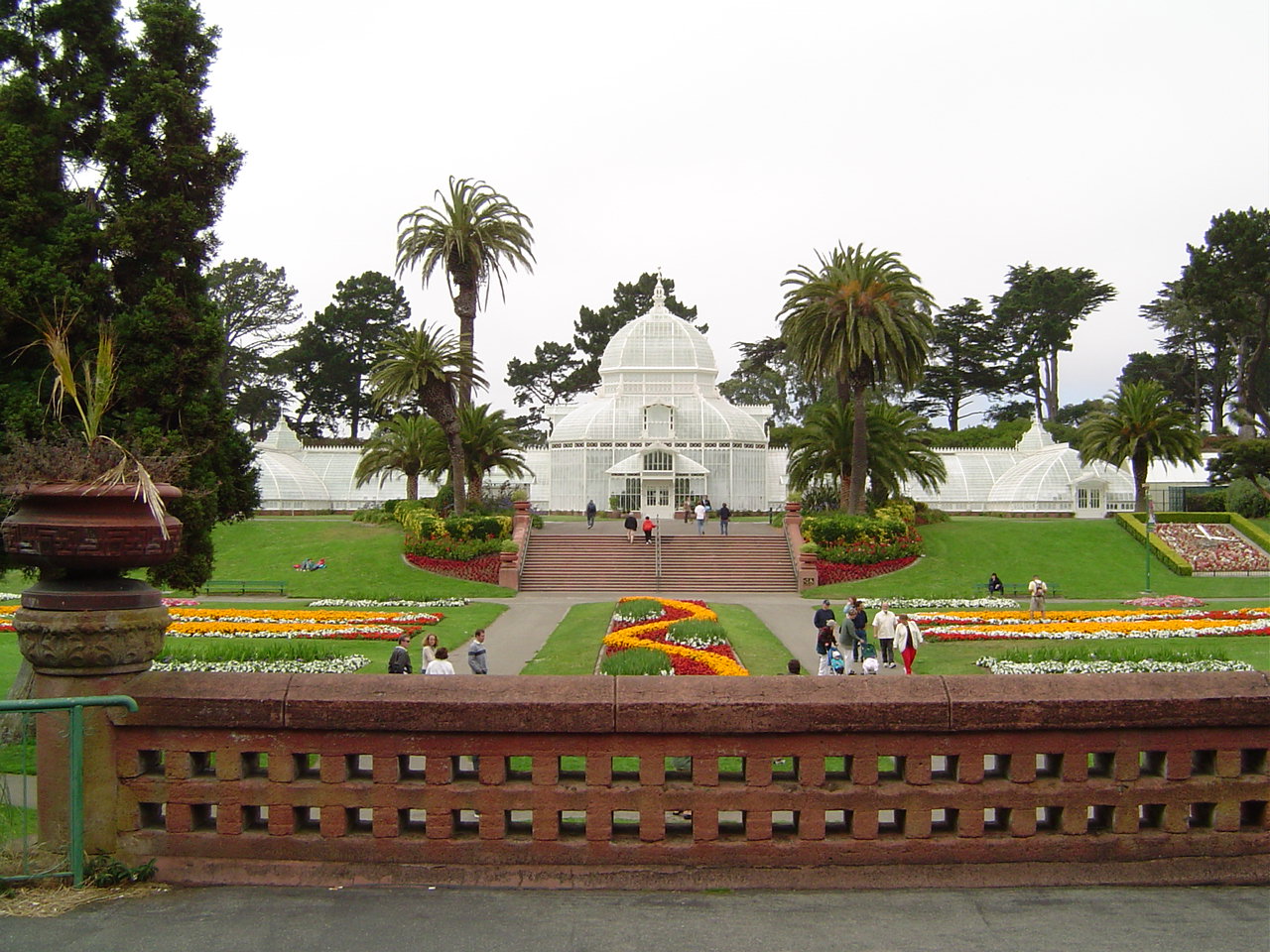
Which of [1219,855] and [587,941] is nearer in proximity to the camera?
[587,941]

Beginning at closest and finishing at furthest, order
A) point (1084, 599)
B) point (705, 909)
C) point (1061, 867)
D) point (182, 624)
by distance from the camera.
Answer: point (705, 909)
point (1061, 867)
point (182, 624)
point (1084, 599)

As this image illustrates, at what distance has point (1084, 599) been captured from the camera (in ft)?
108

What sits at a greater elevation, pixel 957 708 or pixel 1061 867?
pixel 957 708

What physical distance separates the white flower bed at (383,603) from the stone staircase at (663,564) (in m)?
4.62

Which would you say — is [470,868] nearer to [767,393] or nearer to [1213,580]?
[1213,580]

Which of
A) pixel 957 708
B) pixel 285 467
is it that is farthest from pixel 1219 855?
pixel 285 467

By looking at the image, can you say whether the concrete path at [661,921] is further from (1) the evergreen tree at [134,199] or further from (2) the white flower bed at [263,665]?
(2) the white flower bed at [263,665]

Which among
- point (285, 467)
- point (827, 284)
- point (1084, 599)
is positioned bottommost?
point (1084, 599)

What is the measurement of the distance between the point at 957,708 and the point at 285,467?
59779 millimetres

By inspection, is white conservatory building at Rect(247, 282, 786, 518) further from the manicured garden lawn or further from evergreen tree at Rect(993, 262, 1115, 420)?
evergreen tree at Rect(993, 262, 1115, 420)

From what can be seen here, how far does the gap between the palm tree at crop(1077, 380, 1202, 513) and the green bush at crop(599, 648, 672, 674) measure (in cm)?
3395

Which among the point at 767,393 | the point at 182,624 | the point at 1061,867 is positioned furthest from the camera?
the point at 767,393

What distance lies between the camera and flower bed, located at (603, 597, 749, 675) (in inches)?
647

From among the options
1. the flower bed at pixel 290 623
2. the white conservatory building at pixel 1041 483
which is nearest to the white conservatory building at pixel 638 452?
the white conservatory building at pixel 1041 483
